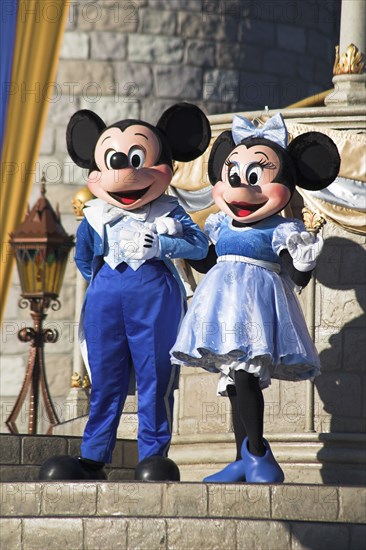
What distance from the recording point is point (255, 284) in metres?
6.66

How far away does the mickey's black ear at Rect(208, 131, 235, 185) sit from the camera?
7.08 metres

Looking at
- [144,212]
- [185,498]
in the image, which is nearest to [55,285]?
[144,212]

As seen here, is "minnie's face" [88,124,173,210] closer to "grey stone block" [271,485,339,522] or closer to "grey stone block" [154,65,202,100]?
"grey stone block" [271,485,339,522]

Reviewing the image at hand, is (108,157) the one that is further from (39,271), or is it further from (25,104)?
(25,104)

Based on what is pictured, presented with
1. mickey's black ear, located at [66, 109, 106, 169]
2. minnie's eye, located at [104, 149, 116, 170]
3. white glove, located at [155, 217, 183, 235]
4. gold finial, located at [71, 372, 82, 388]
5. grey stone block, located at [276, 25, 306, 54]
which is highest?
grey stone block, located at [276, 25, 306, 54]

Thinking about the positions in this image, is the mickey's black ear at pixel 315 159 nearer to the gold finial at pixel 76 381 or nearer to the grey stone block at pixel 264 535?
the grey stone block at pixel 264 535

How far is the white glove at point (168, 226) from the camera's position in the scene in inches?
269

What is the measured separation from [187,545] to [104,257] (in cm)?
147

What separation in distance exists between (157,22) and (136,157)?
16.8ft

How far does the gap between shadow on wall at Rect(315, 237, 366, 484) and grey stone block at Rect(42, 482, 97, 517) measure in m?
1.72

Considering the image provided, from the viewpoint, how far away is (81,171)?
38.1 ft

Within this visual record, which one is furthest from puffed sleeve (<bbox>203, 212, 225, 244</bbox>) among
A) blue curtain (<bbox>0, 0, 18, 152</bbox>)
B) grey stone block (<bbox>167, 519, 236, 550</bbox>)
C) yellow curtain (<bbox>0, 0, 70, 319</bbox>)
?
yellow curtain (<bbox>0, 0, 70, 319</bbox>)

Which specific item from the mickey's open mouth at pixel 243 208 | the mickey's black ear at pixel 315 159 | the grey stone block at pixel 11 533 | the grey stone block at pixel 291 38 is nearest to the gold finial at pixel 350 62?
the mickey's black ear at pixel 315 159

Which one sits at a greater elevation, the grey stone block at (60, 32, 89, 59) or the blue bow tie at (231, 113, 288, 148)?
the grey stone block at (60, 32, 89, 59)
